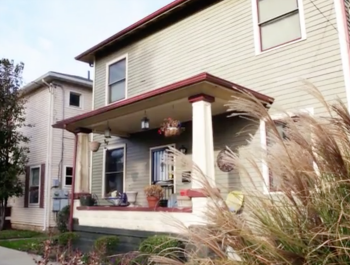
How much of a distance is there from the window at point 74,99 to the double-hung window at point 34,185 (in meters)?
2.96

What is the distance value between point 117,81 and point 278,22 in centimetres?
525

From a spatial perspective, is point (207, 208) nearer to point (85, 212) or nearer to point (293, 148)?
point (293, 148)

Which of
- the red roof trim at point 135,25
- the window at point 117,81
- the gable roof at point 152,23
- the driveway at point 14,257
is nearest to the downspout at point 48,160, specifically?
the red roof trim at point 135,25

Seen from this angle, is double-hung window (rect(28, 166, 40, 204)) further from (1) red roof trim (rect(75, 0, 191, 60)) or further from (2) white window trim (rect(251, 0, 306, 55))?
(2) white window trim (rect(251, 0, 306, 55))

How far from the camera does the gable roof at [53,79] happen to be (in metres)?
14.1

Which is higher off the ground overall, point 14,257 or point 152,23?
point 152,23

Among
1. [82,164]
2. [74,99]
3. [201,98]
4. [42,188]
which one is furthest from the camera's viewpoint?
[74,99]

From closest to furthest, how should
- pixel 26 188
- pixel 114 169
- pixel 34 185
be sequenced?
pixel 114 169 → pixel 34 185 → pixel 26 188

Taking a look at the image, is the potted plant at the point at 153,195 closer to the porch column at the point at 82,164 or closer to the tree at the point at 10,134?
the porch column at the point at 82,164

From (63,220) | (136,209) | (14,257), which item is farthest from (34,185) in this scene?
(136,209)

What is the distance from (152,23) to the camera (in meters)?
9.82

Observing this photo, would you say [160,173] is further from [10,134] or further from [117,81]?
[10,134]

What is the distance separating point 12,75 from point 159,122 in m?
8.21

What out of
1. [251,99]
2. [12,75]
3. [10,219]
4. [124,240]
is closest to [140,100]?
[124,240]
